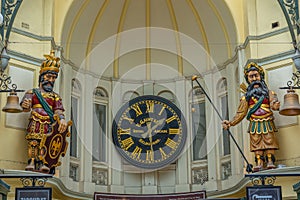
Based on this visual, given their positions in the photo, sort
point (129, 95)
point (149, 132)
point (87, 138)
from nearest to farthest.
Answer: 1. point (87, 138)
2. point (149, 132)
3. point (129, 95)

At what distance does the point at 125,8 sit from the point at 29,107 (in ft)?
12.0

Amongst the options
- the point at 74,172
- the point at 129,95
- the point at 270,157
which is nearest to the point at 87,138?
the point at 74,172

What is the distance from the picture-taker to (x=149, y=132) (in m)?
12.9

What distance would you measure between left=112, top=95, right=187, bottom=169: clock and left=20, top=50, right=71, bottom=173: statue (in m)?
1.98

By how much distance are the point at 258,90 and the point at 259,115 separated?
1.46 feet

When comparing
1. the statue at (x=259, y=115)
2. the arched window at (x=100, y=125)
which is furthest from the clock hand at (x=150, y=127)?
the statue at (x=259, y=115)

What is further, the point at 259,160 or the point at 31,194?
the point at 259,160

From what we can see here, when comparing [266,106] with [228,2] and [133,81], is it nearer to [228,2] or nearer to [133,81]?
[228,2]

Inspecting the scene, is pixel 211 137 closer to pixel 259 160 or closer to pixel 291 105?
pixel 259 160

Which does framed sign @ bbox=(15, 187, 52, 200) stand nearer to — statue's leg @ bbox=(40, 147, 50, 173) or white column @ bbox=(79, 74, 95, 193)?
statue's leg @ bbox=(40, 147, 50, 173)

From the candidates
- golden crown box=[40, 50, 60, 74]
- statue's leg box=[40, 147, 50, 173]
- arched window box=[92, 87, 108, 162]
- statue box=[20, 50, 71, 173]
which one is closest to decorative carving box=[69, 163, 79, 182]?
arched window box=[92, 87, 108, 162]

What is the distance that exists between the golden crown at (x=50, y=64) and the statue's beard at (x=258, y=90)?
11.1 ft

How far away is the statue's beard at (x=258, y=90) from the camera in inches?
429

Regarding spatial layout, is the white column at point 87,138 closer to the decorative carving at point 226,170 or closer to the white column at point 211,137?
the white column at point 211,137
